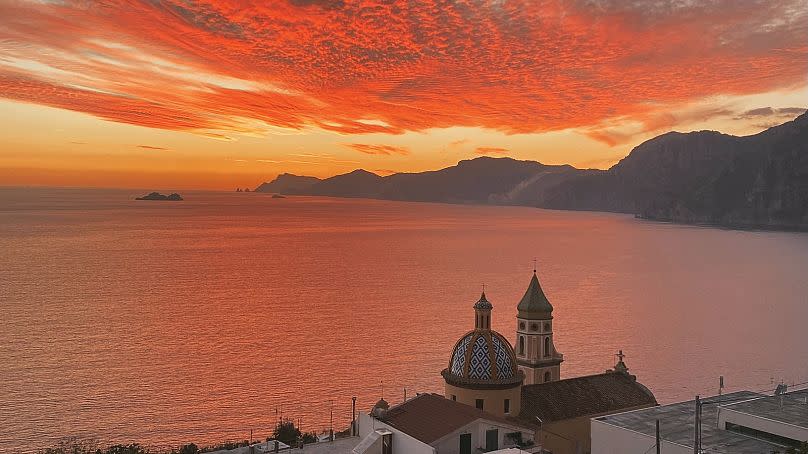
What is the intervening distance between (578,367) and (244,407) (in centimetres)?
2611

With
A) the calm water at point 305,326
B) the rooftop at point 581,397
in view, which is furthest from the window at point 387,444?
the calm water at point 305,326

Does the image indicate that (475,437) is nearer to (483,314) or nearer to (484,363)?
(484,363)

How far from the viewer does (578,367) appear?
56281 millimetres

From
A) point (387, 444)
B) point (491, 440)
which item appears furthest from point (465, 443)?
point (387, 444)

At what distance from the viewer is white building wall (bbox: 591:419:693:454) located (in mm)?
23438

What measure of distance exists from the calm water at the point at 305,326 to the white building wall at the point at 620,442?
21.5 m

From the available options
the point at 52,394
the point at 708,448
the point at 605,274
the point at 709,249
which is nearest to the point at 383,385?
the point at 52,394

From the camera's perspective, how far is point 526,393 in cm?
3141

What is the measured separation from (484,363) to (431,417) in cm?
499

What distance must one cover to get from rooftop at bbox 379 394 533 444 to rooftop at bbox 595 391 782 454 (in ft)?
13.4

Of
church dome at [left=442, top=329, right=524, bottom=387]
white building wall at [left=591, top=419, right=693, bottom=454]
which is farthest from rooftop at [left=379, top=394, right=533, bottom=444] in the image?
church dome at [left=442, top=329, right=524, bottom=387]

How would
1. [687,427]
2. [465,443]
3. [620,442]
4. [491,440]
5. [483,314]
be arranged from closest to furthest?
[465,443] → [687,427] → [620,442] → [491,440] → [483,314]

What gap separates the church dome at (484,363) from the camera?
97.5 feet

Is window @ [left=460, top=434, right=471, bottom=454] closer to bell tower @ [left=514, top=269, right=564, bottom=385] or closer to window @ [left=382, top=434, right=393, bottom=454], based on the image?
window @ [left=382, top=434, right=393, bottom=454]
